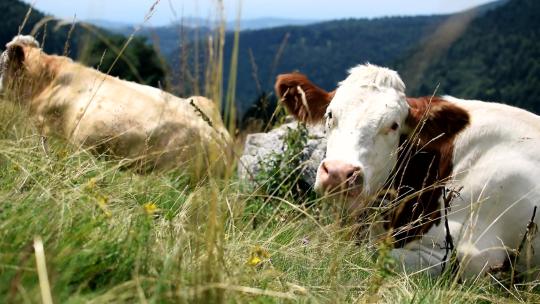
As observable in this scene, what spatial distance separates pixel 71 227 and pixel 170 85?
1.15 meters

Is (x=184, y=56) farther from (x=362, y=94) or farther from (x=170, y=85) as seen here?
(x=362, y=94)

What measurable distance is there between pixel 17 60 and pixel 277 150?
352 centimetres

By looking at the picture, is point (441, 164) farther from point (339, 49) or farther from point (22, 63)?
point (339, 49)

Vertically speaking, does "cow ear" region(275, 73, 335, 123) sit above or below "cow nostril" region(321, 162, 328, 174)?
above

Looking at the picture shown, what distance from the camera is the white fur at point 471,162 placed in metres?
4.85

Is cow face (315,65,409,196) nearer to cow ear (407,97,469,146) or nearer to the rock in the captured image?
cow ear (407,97,469,146)

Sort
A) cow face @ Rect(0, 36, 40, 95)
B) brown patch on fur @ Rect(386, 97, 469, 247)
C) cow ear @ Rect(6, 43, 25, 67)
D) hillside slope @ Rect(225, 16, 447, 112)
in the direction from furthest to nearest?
1. hillside slope @ Rect(225, 16, 447, 112)
2. cow ear @ Rect(6, 43, 25, 67)
3. cow face @ Rect(0, 36, 40, 95)
4. brown patch on fur @ Rect(386, 97, 469, 247)

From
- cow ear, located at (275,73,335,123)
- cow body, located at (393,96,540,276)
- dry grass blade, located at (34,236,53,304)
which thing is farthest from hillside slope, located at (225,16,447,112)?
dry grass blade, located at (34,236,53,304)

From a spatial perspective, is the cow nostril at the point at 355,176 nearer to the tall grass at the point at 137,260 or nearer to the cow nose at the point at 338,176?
the cow nose at the point at 338,176

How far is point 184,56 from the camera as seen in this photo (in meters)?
3.12

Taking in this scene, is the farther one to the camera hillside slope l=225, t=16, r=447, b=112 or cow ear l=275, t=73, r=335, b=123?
hillside slope l=225, t=16, r=447, b=112

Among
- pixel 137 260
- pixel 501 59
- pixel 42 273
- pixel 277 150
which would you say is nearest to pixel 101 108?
pixel 277 150

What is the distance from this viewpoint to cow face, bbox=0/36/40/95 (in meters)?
7.90

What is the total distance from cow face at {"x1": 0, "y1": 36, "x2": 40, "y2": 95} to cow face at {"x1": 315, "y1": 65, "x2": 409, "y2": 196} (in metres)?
4.06
